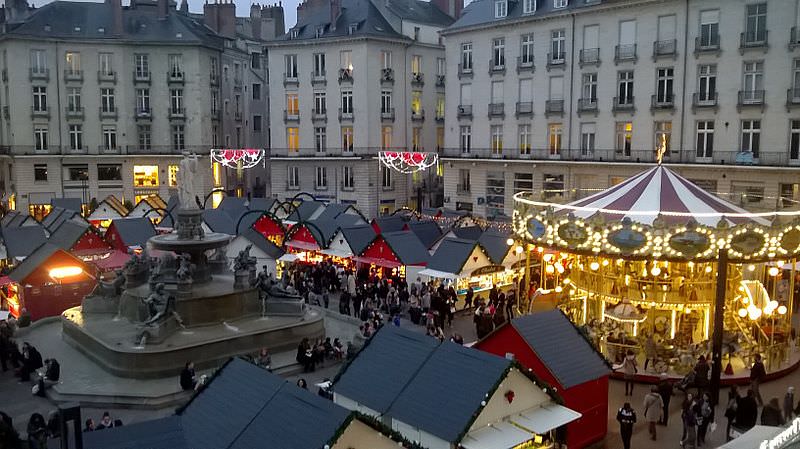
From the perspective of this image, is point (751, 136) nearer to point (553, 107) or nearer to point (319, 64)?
point (553, 107)

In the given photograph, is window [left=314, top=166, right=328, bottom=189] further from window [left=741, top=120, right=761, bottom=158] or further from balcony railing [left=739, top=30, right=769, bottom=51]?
balcony railing [left=739, top=30, right=769, bottom=51]

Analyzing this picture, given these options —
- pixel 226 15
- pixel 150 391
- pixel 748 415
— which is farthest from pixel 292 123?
pixel 748 415

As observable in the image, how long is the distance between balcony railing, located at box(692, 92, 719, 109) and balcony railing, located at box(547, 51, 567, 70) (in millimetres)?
7642

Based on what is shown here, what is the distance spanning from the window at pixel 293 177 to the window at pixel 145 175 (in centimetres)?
972

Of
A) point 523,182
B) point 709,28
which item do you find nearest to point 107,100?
point 523,182

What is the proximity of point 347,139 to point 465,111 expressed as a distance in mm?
8927

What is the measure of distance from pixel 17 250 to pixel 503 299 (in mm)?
18215

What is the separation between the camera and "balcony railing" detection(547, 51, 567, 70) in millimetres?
41156

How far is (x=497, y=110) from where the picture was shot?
44.5 metres

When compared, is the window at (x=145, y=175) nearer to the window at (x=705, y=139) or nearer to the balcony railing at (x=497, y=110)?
the balcony railing at (x=497, y=110)

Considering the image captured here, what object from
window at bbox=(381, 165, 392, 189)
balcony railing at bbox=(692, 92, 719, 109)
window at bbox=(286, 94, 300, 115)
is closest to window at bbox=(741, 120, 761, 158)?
balcony railing at bbox=(692, 92, 719, 109)

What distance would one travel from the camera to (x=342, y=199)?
5119 cm

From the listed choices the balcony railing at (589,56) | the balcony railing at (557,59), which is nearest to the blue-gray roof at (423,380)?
the balcony railing at (589,56)

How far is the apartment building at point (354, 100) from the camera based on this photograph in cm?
5003
